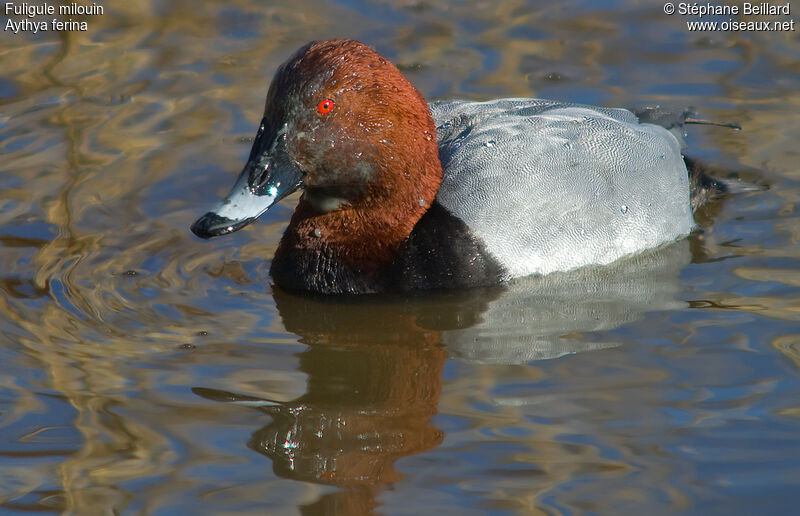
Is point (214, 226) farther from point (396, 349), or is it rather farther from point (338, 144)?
point (396, 349)

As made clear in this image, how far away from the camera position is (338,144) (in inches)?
210

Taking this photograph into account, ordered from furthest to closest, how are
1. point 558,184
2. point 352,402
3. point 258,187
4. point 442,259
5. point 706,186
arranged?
point 706,186 → point 558,184 → point 442,259 → point 258,187 → point 352,402

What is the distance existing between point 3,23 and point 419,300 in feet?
17.2

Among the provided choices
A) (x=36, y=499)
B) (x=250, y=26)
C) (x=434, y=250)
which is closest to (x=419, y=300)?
(x=434, y=250)

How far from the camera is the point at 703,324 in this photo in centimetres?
529

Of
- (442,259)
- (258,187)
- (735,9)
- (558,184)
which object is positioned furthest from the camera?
(735,9)

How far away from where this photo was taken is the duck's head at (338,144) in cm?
521

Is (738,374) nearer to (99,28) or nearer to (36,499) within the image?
(36,499)

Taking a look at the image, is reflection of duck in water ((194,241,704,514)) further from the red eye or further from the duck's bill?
the red eye

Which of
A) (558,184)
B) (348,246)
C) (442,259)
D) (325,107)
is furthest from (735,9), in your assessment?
(325,107)

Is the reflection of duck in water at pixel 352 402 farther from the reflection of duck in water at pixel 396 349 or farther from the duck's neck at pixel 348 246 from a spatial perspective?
the duck's neck at pixel 348 246

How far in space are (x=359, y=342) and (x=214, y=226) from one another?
843mm

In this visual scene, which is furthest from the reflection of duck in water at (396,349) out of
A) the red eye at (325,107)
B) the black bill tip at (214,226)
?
the red eye at (325,107)

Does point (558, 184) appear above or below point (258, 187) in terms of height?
below
